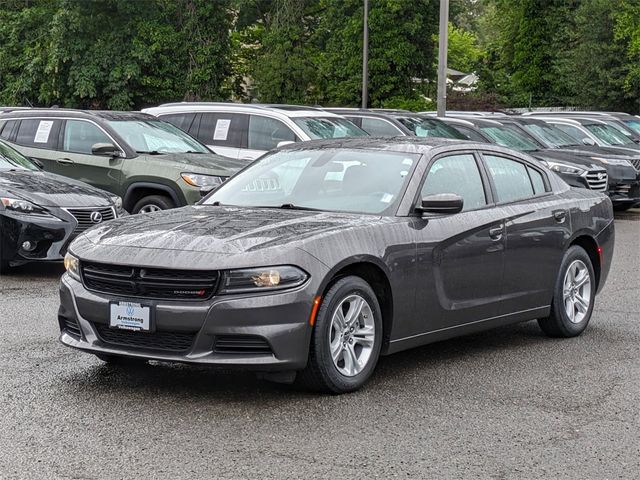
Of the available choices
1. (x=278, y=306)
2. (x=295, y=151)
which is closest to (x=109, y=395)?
(x=278, y=306)

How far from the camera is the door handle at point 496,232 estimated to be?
7.80 m

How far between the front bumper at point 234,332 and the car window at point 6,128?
9.49 metres

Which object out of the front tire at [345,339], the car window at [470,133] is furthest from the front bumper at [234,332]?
the car window at [470,133]

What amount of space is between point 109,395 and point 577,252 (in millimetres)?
3896

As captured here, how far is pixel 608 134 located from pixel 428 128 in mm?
6379

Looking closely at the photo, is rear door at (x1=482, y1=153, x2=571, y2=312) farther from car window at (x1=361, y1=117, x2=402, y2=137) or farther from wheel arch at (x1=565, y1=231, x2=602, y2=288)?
car window at (x1=361, y1=117, x2=402, y2=137)

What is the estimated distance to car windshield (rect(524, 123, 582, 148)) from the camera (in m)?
21.8

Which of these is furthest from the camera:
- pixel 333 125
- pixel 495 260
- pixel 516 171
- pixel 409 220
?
pixel 333 125

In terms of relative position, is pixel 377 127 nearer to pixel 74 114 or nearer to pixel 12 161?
pixel 74 114

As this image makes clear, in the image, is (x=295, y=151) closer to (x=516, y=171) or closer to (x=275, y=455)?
(x=516, y=171)

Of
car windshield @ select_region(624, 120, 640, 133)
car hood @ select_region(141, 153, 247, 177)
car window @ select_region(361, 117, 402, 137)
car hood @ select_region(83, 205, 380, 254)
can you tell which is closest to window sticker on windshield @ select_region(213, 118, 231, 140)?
car hood @ select_region(141, 153, 247, 177)

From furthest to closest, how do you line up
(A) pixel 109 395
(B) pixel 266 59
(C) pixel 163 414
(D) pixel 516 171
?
1. (B) pixel 266 59
2. (D) pixel 516 171
3. (A) pixel 109 395
4. (C) pixel 163 414

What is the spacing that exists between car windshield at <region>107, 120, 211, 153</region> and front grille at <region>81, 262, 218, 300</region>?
8.08 meters

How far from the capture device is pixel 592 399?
6.75m
